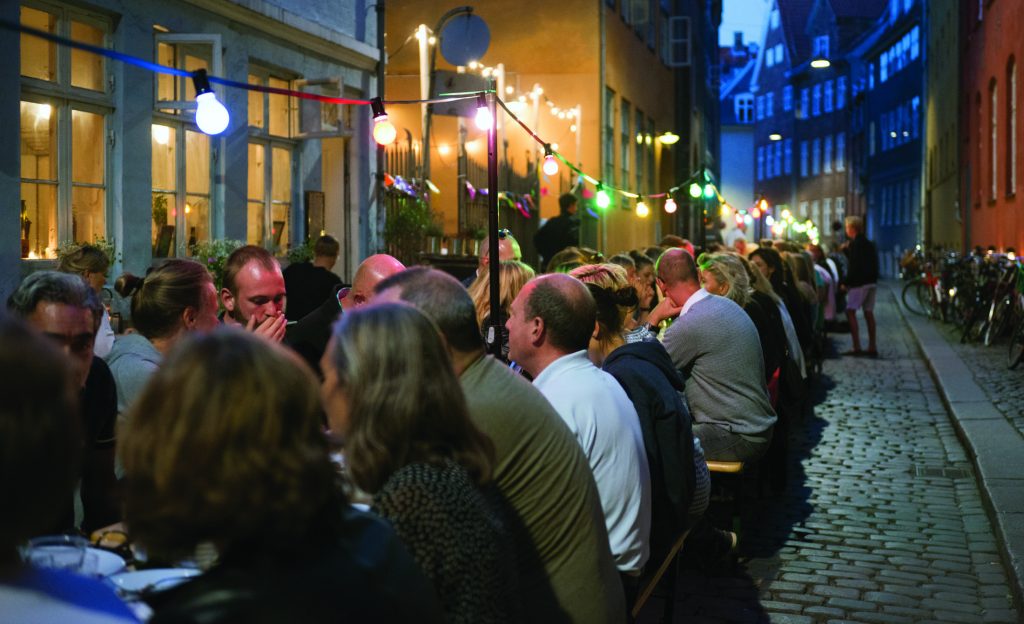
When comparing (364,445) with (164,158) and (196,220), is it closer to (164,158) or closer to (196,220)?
(164,158)

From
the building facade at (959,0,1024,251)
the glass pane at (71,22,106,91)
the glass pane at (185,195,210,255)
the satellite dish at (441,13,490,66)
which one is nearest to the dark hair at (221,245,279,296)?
the glass pane at (71,22,106,91)

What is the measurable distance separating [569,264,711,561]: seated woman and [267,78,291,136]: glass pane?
816cm

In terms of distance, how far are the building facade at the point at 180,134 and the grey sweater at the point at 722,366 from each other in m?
4.61

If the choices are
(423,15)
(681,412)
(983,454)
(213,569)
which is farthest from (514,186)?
(213,569)

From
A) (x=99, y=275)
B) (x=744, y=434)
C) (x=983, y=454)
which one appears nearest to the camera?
(x=744, y=434)

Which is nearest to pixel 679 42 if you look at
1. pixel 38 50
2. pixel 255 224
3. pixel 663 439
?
pixel 255 224

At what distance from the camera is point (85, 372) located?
447 cm

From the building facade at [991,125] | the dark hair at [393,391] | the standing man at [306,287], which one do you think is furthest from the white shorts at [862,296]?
the dark hair at [393,391]

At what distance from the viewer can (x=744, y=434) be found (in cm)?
741

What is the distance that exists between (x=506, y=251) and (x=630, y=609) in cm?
580

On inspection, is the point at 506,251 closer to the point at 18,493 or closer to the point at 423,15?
the point at 18,493

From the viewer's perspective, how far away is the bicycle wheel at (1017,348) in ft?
52.9

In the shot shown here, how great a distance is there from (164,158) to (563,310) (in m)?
7.37

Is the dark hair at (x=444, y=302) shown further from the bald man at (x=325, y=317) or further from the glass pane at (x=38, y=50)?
the glass pane at (x=38, y=50)
